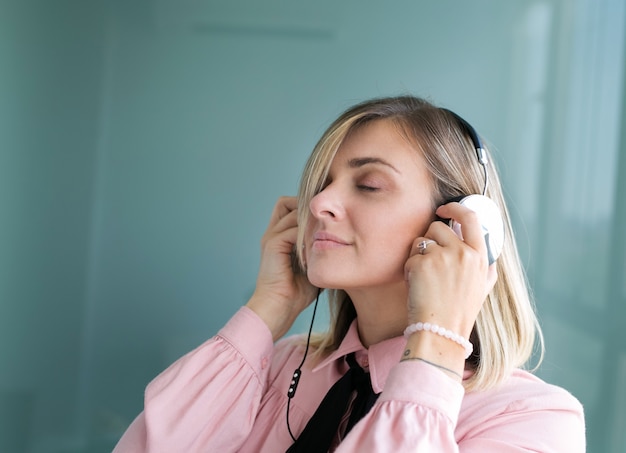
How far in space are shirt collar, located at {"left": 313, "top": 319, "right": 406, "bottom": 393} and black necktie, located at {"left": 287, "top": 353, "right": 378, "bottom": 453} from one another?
0.04m

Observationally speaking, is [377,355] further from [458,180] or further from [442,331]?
[458,180]

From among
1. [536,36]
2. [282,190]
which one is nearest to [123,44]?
→ [282,190]

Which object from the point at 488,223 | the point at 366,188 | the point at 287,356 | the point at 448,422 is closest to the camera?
the point at 448,422

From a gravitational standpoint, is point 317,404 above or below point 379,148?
below

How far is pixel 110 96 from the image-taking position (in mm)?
1844

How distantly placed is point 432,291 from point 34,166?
112 cm

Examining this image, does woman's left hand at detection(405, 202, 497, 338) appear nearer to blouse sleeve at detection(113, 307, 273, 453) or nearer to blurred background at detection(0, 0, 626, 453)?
blouse sleeve at detection(113, 307, 273, 453)

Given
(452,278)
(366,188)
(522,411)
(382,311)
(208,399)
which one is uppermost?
(366,188)

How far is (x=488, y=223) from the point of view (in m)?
1.31

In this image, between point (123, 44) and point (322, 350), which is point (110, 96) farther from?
point (322, 350)

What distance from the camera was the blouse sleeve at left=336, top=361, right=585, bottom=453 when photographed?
106 cm

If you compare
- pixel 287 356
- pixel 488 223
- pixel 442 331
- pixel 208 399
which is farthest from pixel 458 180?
pixel 208 399

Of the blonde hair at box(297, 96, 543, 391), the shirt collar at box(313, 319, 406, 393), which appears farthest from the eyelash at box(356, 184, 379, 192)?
the shirt collar at box(313, 319, 406, 393)

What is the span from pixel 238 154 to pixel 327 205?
57 cm
